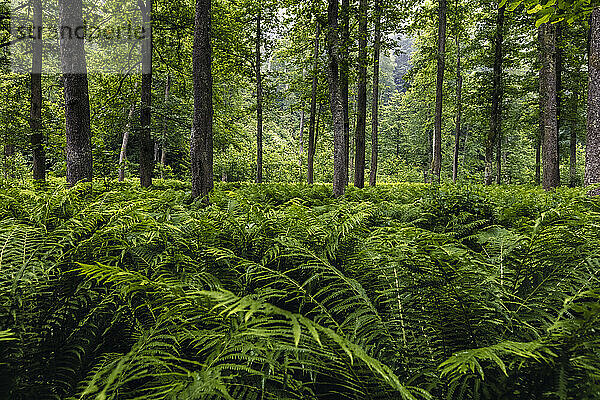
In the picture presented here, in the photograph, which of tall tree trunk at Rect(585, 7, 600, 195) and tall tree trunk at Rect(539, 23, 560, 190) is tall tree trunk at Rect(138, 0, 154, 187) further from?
tall tree trunk at Rect(539, 23, 560, 190)

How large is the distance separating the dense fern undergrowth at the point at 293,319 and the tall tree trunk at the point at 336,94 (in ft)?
20.3

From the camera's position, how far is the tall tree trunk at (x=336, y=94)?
26.9 ft

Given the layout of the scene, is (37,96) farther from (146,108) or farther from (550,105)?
(550,105)

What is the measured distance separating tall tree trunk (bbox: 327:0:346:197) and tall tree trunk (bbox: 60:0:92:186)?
17.1 feet

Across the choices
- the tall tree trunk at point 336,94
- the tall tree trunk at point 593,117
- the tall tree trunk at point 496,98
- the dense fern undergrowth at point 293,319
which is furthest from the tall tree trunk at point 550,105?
the dense fern undergrowth at point 293,319

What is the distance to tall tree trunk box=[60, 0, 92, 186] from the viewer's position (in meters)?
5.19

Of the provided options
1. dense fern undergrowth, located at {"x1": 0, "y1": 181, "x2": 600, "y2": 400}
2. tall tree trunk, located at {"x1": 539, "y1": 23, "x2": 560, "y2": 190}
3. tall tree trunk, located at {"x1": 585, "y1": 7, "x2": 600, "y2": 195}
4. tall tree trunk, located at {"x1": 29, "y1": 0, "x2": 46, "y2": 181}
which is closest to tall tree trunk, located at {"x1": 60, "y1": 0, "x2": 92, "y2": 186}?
dense fern undergrowth, located at {"x1": 0, "y1": 181, "x2": 600, "y2": 400}

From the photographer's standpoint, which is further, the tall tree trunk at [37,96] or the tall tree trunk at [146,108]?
the tall tree trunk at [146,108]

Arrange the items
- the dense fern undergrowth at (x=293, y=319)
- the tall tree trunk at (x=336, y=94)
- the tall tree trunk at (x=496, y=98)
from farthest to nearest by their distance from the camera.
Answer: the tall tree trunk at (x=496, y=98) < the tall tree trunk at (x=336, y=94) < the dense fern undergrowth at (x=293, y=319)

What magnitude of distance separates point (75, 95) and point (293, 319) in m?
6.04

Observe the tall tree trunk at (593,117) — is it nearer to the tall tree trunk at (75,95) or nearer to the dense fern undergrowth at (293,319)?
the dense fern undergrowth at (293,319)

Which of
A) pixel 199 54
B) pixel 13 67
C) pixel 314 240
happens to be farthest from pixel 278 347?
pixel 13 67

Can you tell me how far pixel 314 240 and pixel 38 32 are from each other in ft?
39.0

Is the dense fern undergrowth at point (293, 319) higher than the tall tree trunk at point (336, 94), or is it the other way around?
the tall tree trunk at point (336, 94)
